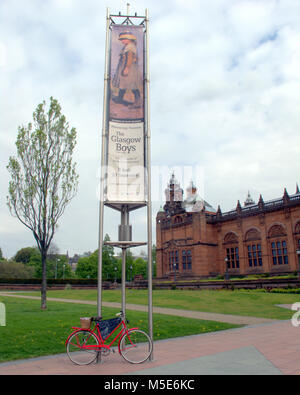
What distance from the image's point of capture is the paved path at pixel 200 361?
6.98 m

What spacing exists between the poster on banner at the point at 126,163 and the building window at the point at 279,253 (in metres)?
42.2

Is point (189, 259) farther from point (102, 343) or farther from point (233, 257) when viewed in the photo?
point (102, 343)

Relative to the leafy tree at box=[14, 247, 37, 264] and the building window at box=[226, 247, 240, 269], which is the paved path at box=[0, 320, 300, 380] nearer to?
the building window at box=[226, 247, 240, 269]

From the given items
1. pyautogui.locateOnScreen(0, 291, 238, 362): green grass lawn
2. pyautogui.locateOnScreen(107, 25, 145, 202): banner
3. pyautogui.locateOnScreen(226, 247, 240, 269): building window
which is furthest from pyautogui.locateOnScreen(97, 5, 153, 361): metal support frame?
pyautogui.locateOnScreen(226, 247, 240, 269): building window

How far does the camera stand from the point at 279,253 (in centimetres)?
4700

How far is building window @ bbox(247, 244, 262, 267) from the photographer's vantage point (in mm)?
49594

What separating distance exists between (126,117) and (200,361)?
679 cm

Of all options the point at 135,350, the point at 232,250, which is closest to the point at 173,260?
the point at 232,250

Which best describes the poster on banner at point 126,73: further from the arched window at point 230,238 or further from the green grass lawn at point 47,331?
the arched window at point 230,238

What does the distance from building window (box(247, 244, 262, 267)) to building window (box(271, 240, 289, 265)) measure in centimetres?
239

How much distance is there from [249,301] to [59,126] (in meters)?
18.8

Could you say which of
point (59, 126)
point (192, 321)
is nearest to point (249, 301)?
point (192, 321)

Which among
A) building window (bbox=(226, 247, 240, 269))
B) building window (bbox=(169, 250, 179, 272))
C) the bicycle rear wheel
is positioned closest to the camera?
the bicycle rear wheel

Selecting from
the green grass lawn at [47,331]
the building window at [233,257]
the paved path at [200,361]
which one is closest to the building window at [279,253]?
the building window at [233,257]
